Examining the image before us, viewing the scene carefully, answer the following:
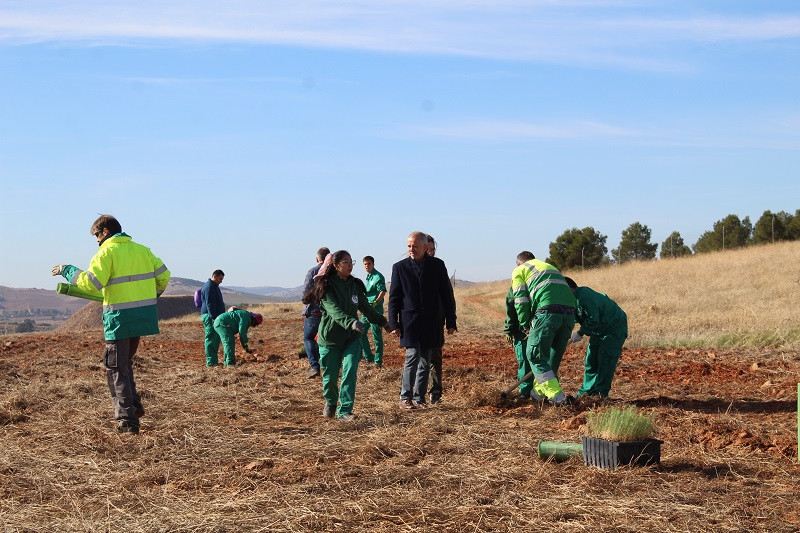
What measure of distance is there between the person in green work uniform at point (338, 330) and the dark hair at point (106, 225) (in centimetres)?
189

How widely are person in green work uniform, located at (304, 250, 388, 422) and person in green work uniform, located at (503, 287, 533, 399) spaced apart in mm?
1778

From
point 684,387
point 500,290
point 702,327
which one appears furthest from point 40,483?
point 500,290

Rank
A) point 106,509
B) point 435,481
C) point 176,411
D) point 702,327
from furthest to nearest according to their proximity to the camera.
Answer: point 702,327, point 176,411, point 435,481, point 106,509

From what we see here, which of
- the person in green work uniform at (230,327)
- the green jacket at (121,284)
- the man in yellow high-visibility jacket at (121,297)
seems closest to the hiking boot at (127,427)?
the man in yellow high-visibility jacket at (121,297)

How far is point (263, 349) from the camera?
20922mm

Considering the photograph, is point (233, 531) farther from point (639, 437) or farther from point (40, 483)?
point (639, 437)

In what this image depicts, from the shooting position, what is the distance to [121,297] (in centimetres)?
820

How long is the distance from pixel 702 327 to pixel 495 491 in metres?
15.1

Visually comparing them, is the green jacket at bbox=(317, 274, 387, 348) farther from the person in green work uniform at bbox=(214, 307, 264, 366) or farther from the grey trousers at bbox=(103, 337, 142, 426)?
the person in green work uniform at bbox=(214, 307, 264, 366)

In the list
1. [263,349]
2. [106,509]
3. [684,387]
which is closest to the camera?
[106,509]

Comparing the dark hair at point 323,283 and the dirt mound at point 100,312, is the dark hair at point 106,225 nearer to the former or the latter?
the dark hair at point 323,283

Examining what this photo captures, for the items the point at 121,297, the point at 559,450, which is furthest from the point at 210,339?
the point at 559,450

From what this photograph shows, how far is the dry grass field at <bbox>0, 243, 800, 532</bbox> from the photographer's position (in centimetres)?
522

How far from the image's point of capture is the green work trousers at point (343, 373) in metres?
8.82
